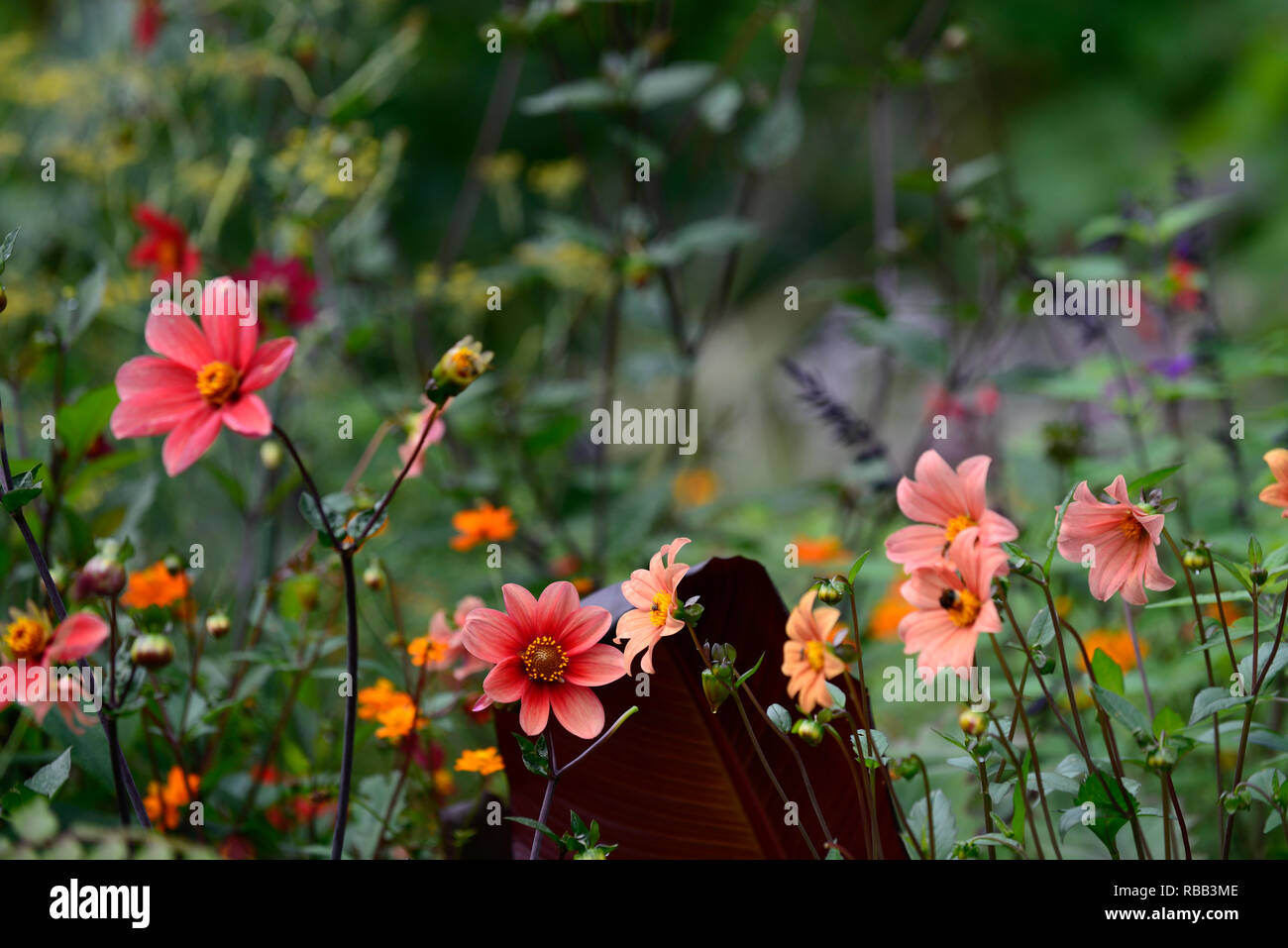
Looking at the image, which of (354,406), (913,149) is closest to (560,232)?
(354,406)

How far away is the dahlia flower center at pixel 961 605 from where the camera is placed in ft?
1.09

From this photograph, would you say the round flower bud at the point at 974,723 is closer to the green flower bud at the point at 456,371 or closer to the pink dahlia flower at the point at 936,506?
the pink dahlia flower at the point at 936,506

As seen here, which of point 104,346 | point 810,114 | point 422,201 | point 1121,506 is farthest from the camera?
point 810,114

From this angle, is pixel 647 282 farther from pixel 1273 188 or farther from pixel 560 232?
pixel 1273 188

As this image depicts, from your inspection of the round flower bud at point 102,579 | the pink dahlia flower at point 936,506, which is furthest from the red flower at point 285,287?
the pink dahlia flower at point 936,506

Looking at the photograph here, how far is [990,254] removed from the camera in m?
0.96

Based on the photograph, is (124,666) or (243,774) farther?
(243,774)

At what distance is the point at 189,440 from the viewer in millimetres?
344

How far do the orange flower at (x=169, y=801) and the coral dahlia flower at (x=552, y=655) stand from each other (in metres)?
0.21

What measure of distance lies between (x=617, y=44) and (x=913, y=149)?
2.50 m

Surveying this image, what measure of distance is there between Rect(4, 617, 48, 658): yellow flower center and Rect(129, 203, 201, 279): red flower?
591mm

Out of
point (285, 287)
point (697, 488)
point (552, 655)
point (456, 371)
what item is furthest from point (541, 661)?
point (697, 488)

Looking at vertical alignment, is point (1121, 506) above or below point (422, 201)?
below

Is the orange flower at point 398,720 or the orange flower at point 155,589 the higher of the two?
the orange flower at point 155,589
